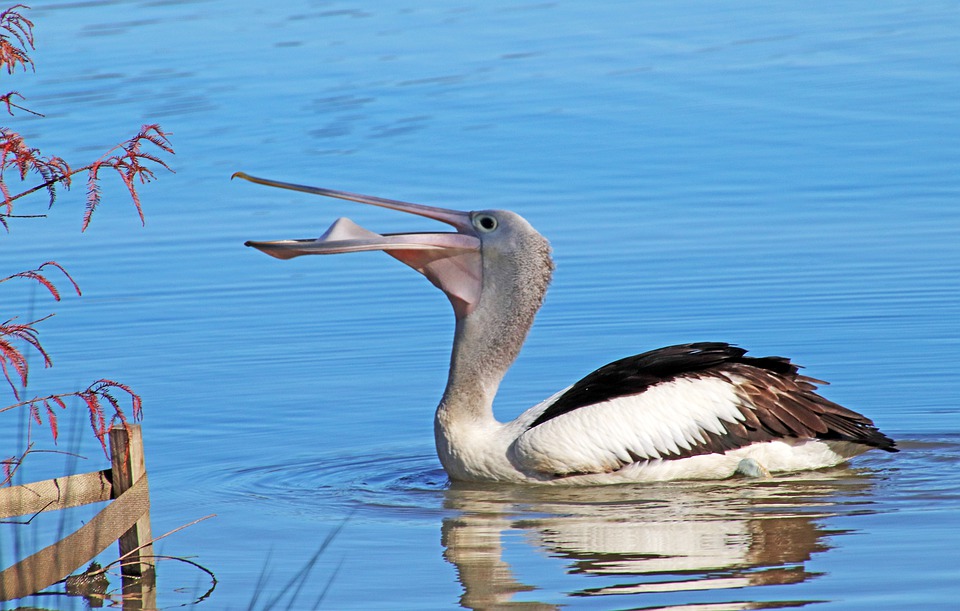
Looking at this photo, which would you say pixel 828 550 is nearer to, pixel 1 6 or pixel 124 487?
pixel 124 487

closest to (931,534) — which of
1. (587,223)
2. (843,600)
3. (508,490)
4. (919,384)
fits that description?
(843,600)

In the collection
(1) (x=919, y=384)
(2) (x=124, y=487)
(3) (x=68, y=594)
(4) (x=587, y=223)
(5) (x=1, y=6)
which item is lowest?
(3) (x=68, y=594)

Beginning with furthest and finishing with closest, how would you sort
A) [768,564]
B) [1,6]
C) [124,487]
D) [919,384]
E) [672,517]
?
1. [1,6]
2. [919,384]
3. [672,517]
4. [768,564]
5. [124,487]

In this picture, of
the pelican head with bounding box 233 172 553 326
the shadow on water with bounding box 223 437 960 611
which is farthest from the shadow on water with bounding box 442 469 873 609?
the pelican head with bounding box 233 172 553 326

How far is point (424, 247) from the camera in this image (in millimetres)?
6707

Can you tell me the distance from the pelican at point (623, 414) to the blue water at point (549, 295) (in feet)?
0.49

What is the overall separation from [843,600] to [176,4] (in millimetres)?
20617

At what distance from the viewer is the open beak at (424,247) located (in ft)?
20.8

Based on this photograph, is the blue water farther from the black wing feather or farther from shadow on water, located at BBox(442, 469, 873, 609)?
the black wing feather

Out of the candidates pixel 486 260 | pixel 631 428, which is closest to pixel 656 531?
pixel 631 428

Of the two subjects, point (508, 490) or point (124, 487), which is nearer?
point (124, 487)

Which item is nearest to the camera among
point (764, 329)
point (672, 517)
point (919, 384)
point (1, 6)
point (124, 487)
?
point (124, 487)

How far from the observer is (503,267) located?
6.97 m

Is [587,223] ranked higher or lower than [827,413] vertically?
higher
